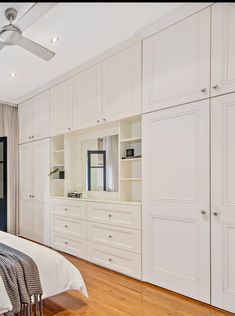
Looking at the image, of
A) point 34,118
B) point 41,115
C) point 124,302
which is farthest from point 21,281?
point 34,118

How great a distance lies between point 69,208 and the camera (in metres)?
3.87

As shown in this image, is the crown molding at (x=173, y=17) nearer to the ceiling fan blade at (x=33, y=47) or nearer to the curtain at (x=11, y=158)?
the ceiling fan blade at (x=33, y=47)

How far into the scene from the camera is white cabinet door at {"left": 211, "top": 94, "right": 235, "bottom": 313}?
217 cm

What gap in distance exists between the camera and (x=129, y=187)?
3.32 meters

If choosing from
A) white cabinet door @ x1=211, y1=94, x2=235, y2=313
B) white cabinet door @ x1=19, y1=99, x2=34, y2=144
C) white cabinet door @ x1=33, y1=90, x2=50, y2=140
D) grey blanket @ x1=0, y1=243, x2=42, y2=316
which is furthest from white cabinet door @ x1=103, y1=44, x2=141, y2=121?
white cabinet door @ x1=19, y1=99, x2=34, y2=144

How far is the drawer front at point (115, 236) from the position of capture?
290 cm

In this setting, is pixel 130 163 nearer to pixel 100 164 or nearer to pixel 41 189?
pixel 100 164

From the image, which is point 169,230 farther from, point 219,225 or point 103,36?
point 103,36

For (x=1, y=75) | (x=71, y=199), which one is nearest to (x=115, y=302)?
(x=71, y=199)

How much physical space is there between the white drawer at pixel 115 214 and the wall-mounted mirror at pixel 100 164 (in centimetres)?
34

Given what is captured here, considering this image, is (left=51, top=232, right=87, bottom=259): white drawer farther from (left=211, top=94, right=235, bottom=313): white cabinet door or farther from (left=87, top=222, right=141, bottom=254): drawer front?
(left=211, top=94, right=235, bottom=313): white cabinet door

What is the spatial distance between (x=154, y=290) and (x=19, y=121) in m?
3.94

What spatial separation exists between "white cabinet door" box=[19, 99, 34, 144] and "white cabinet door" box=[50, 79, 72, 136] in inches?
27.8

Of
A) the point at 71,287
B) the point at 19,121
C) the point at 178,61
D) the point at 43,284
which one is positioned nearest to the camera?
the point at 43,284
